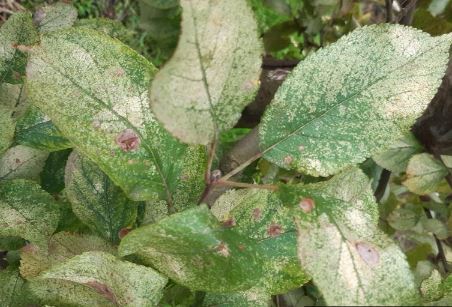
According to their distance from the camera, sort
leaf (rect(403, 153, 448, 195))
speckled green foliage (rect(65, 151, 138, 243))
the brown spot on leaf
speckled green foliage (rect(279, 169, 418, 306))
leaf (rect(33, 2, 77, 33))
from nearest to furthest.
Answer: speckled green foliage (rect(279, 169, 418, 306))
the brown spot on leaf
speckled green foliage (rect(65, 151, 138, 243))
leaf (rect(33, 2, 77, 33))
leaf (rect(403, 153, 448, 195))

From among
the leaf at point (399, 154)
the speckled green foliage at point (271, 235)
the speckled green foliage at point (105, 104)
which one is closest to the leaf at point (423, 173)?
the leaf at point (399, 154)

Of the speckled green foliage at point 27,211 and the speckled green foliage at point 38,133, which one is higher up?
the speckled green foliage at point 38,133

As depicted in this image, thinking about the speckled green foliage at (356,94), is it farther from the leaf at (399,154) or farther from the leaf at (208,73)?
the leaf at (399,154)

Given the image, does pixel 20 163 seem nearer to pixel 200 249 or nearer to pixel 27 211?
pixel 27 211

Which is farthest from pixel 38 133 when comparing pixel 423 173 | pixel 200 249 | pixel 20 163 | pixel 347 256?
pixel 423 173

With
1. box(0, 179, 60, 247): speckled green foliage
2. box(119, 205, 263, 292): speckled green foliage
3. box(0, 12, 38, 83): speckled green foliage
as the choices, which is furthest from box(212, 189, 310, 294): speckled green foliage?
box(0, 12, 38, 83): speckled green foliage

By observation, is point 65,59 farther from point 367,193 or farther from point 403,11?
point 403,11

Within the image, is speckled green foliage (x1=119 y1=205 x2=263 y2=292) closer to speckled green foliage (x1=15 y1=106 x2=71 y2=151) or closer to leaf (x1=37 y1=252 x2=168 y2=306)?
leaf (x1=37 y1=252 x2=168 y2=306)
